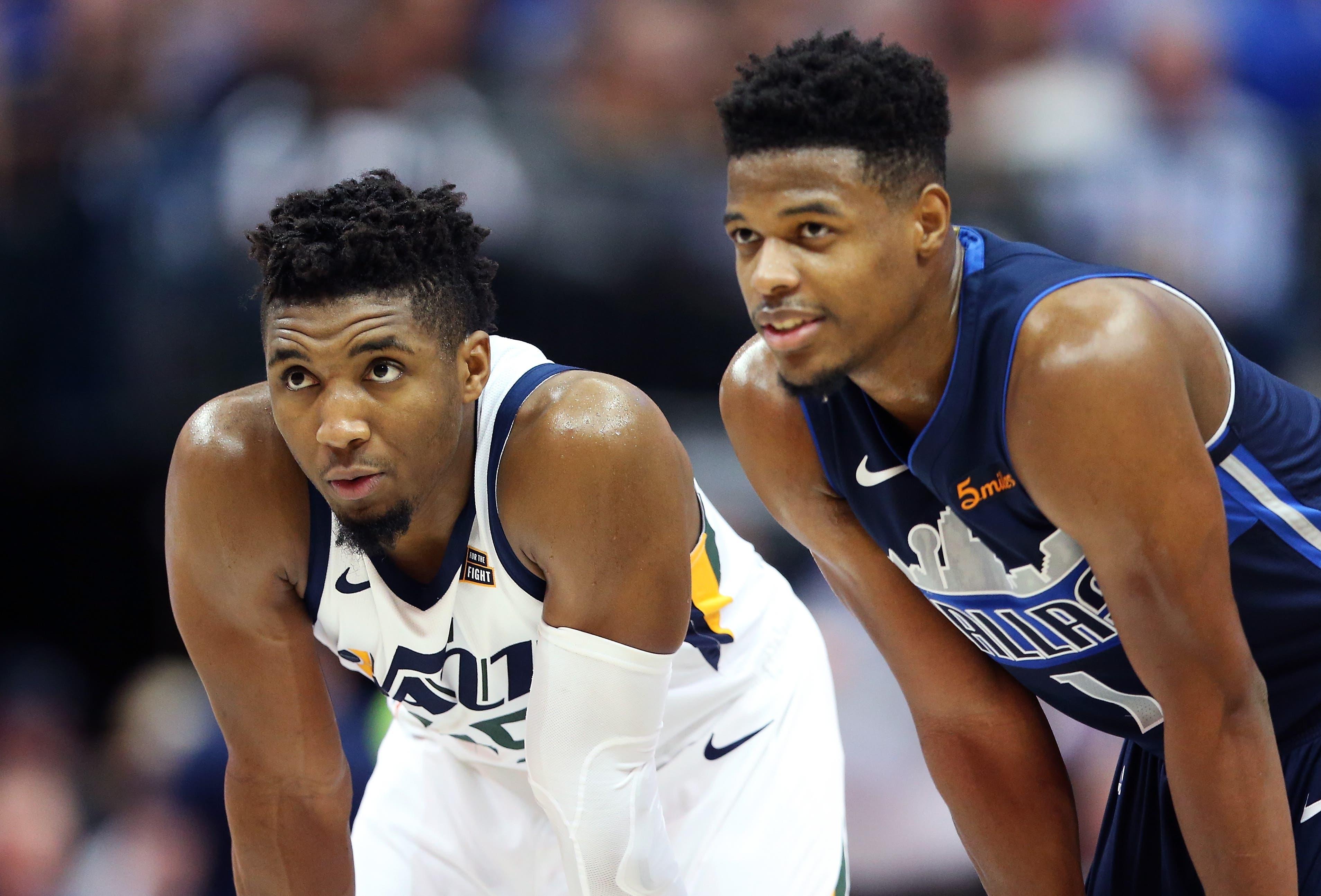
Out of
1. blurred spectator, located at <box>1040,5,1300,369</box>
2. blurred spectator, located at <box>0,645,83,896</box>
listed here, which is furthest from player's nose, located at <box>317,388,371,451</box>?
blurred spectator, located at <box>1040,5,1300,369</box>

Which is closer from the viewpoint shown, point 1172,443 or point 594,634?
point 1172,443

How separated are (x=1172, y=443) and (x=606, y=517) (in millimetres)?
839

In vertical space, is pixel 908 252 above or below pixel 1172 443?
above

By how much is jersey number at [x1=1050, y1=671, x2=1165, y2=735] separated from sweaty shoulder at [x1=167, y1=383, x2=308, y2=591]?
1.27 m

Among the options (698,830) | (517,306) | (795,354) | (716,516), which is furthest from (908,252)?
(517,306)

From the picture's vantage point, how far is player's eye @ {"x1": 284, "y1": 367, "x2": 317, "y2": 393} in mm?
2104

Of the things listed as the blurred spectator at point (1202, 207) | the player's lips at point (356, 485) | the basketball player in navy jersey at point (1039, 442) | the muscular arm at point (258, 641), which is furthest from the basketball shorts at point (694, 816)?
the blurred spectator at point (1202, 207)

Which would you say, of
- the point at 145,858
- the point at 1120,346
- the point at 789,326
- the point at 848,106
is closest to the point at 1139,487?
the point at 1120,346

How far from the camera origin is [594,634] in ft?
7.01

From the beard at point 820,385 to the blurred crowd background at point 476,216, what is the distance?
2411 millimetres

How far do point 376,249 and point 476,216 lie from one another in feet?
7.71

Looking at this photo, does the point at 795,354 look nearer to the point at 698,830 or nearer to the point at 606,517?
the point at 606,517

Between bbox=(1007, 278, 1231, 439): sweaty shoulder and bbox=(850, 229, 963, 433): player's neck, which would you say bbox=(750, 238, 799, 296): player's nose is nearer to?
bbox=(850, 229, 963, 433): player's neck

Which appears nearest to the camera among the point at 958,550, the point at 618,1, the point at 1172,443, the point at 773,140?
the point at 1172,443
